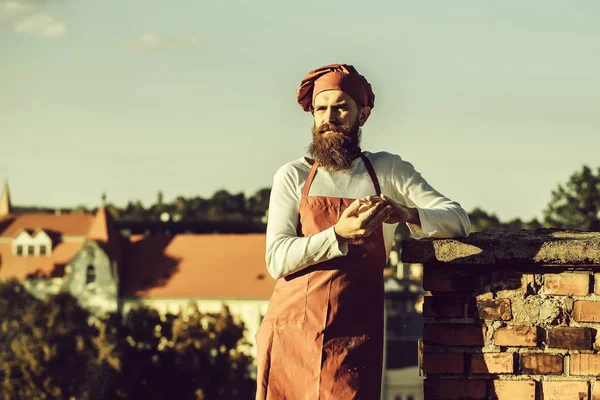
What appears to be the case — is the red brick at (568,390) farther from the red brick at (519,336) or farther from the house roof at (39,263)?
the house roof at (39,263)

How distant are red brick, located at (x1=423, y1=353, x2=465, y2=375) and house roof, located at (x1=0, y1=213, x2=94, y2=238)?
331ft

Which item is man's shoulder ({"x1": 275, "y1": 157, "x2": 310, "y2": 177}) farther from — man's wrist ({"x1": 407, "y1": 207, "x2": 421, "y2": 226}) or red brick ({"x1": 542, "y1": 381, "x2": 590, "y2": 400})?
red brick ({"x1": 542, "y1": 381, "x2": 590, "y2": 400})

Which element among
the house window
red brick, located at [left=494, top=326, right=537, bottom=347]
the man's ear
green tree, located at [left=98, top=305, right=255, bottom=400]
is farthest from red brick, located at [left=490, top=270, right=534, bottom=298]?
the house window

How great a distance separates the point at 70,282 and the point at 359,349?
295 feet

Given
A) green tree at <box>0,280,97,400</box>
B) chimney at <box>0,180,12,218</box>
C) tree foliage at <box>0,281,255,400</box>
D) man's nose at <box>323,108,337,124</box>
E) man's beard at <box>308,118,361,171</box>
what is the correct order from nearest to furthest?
man's beard at <box>308,118,361,171</box>, man's nose at <box>323,108,337,124</box>, tree foliage at <box>0,281,255,400</box>, green tree at <box>0,280,97,400</box>, chimney at <box>0,180,12,218</box>

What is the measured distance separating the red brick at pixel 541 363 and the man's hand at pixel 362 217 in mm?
659

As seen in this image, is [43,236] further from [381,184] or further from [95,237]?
[381,184]

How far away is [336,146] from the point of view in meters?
4.71

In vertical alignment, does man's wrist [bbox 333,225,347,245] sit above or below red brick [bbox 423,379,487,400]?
above

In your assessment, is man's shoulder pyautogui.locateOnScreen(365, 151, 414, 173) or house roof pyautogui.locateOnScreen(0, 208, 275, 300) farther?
house roof pyautogui.locateOnScreen(0, 208, 275, 300)

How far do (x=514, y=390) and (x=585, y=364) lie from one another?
0.79ft

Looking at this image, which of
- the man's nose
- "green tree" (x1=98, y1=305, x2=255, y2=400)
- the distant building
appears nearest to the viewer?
the man's nose

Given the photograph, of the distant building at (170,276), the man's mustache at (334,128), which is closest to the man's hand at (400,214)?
the man's mustache at (334,128)

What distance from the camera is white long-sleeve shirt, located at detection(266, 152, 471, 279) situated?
4.45 m
